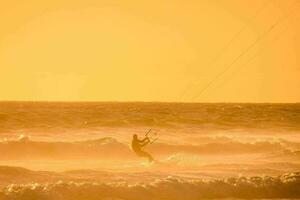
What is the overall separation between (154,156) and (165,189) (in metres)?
15.8

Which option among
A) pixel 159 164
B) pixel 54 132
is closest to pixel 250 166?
pixel 159 164

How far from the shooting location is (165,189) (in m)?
22.5

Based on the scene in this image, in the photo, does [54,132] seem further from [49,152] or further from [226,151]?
[226,151]

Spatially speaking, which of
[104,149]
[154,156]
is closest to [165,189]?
[154,156]

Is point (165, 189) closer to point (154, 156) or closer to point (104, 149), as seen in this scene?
point (154, 156)

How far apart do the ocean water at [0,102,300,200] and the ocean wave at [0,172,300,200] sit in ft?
0.09

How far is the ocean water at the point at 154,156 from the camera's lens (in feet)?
73.5

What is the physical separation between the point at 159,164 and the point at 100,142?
10.2m

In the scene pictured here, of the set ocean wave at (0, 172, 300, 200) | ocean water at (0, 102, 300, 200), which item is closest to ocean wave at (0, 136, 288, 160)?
ocean water at (0, 102, 300, 200)

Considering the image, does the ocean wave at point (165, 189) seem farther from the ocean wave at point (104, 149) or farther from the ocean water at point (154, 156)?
the ocean wave at point (104, 149)

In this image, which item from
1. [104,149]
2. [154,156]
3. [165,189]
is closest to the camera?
[165,189]

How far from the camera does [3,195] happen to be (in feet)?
68.2

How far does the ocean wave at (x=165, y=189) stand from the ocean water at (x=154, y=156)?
0.09 feet

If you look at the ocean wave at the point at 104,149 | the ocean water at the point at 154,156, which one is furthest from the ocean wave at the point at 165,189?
the ocean wave at the point at 104,149
